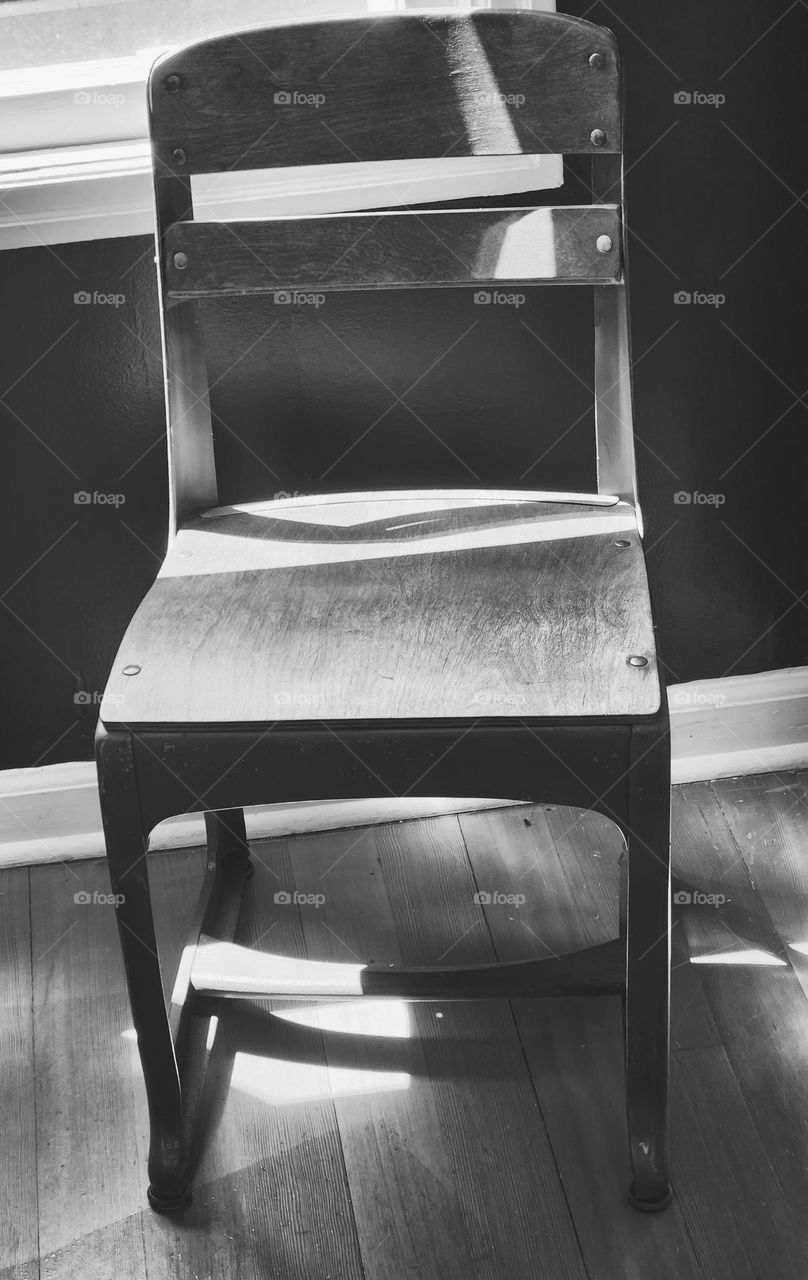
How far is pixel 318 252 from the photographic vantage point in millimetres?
1308

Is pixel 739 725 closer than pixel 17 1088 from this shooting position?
No

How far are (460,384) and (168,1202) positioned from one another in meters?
0.97

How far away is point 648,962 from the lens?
1.09 meters

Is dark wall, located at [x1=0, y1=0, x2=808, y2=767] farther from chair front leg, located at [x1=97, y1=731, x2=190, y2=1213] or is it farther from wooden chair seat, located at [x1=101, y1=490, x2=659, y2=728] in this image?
chair front leg, located at [x1=97, y1=731, x2=190, y2=1213]

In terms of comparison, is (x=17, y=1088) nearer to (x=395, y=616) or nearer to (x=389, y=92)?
(x=395, y=616)

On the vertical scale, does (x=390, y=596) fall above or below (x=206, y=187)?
below

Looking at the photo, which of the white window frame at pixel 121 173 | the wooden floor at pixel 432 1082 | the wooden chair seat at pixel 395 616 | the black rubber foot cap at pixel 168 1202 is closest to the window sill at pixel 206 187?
the white window frame at pixel 121 173

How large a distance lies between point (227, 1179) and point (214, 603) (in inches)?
22.4

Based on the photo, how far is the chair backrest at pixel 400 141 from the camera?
1249 mm

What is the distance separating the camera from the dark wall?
1.50m

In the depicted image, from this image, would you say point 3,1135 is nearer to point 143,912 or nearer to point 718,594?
point 143,912

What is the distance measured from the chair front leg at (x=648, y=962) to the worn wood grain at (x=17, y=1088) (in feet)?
1.87

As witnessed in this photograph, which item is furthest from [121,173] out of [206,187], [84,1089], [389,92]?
[84,1089]

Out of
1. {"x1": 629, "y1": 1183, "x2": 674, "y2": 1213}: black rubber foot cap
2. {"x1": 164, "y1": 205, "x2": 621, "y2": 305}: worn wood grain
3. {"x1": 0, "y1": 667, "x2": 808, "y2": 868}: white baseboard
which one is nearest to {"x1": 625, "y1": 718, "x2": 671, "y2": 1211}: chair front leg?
{"x1": 629, "y1": 1183, "x2": 674, "y2": 1213}: black rubber foot cap
